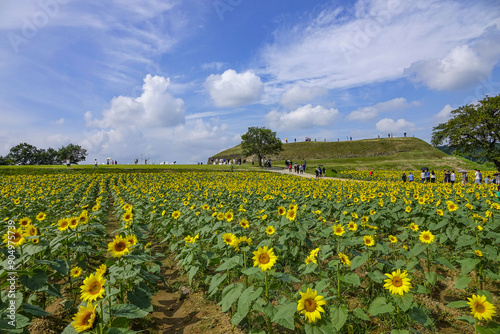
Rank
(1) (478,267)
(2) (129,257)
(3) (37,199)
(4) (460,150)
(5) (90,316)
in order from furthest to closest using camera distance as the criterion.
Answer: (4) (460,150)
(3) (37,199)
(1) (478,267)
(2) (129,257)
(5) (90,316)

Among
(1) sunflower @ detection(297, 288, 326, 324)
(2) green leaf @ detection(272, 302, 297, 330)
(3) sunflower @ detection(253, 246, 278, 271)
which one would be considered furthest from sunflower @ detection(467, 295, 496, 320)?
(3) sunflower @ detection(253, 246, 278, 271)

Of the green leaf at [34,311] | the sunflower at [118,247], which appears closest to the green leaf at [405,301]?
the sunflower at [118,247]

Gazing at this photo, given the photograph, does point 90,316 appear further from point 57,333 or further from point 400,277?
point 400,277

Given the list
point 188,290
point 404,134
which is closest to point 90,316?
point 188,290

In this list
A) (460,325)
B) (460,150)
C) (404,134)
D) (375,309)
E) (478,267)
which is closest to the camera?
(375,309)

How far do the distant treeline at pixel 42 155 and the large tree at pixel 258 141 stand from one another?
248ft

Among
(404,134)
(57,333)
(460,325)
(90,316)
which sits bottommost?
(460,325)

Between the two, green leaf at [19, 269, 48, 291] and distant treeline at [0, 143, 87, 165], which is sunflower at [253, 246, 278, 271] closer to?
green leaf at [19, 269, 48, 291]

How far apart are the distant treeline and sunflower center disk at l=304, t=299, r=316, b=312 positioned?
377 ft

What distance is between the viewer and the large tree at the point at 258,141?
6219 centimetres

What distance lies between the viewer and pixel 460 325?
→ 11.5ft

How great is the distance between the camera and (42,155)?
9312 centimetres

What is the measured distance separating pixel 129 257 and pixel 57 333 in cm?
153

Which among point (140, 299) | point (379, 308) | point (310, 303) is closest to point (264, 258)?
point (310, 303)
